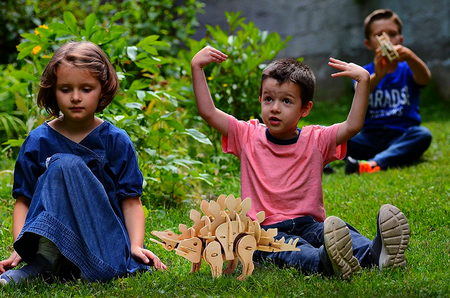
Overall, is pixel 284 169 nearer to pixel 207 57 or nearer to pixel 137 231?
pixel 207 57

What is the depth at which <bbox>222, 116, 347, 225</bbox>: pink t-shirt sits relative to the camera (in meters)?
2.59

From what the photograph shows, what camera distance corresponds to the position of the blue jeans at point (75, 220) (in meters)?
2.10

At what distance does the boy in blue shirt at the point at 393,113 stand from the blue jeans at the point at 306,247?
2.31 m

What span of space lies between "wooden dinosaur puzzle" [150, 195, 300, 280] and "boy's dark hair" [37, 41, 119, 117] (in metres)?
0.73

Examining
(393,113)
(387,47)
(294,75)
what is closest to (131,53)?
(294,75)

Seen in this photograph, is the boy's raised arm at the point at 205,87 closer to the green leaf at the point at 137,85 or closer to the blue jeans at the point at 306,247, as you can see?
the blue jeans at the point at 306,247

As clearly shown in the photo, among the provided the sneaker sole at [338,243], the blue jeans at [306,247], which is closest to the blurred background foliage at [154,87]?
the blue jeans at [306,247]

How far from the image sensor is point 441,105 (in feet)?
24.4

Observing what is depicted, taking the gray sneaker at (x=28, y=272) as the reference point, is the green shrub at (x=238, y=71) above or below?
above

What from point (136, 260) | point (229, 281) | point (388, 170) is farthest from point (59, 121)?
point (388, 170)

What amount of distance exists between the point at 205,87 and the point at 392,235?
105 cm

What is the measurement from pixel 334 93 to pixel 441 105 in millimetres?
1661

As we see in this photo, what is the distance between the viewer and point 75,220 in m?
2.15

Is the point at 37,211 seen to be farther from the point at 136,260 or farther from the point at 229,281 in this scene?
the point at 229,281
